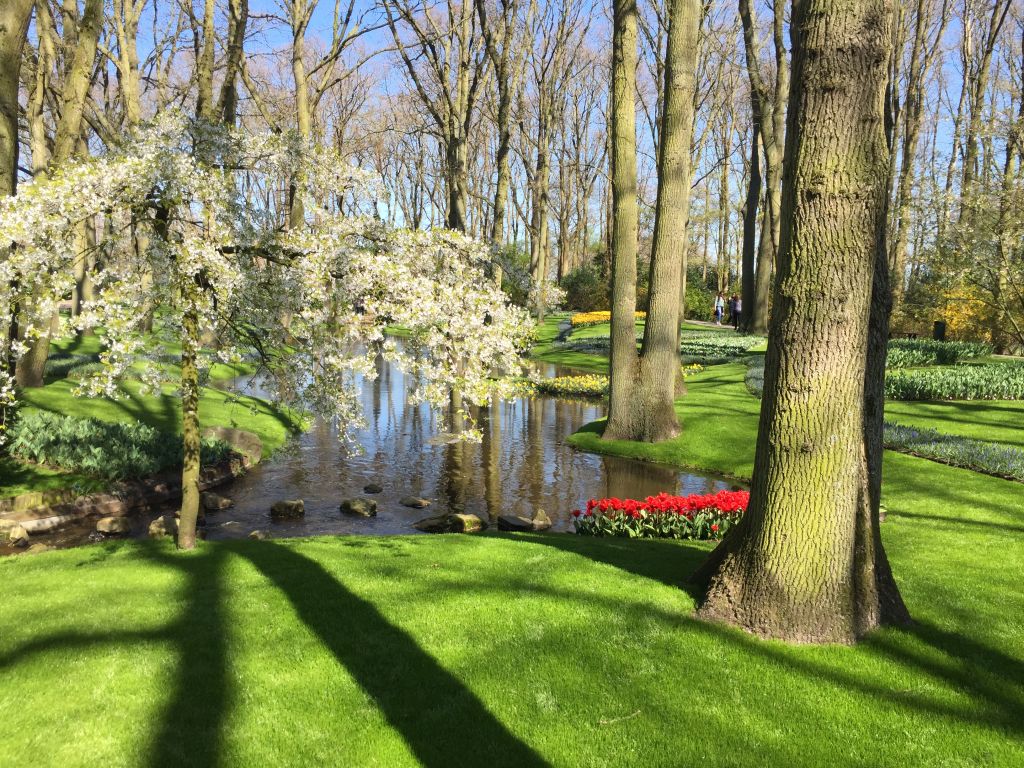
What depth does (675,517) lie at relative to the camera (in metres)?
9.55

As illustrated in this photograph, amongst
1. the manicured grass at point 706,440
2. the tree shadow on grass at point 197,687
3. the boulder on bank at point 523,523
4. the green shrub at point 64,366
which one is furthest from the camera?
the green shrub at point 64,366

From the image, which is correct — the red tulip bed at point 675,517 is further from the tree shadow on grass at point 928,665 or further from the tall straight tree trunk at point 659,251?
the tall straight tree trunk at point 659,251

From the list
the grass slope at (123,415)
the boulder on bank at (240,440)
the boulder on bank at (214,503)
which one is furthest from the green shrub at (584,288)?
the boulder on bank at (214,503)

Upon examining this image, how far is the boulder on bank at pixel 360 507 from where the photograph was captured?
11359 millimetres

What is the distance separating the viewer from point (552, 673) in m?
4.68

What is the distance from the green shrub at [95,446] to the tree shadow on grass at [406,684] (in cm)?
673

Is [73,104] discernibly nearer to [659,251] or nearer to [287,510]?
[287,510]

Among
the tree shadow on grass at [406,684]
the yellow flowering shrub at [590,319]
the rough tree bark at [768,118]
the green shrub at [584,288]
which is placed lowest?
the tree shadow on grass at [406,684]

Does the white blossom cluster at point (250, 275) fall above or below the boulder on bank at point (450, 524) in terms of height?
above

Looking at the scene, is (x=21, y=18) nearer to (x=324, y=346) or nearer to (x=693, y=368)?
(x=324, y=346)

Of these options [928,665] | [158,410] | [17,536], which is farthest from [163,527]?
[928,665]

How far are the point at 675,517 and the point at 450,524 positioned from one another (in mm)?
3458

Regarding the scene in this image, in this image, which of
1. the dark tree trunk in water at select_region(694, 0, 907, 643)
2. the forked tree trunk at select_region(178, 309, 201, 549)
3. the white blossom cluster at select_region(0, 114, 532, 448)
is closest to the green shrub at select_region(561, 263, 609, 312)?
the white blossom cluster at select_region(0, 114, 532, 448)

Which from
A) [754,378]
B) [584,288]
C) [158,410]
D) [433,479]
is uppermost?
[584,288]
